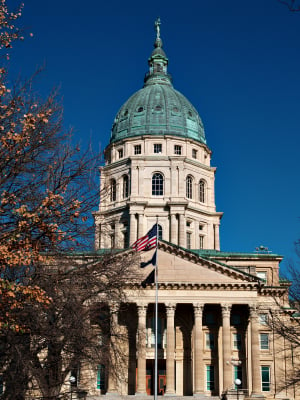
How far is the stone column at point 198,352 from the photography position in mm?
60844

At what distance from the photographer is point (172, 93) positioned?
9144 centimetres

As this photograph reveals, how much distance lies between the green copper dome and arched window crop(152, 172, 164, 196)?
5.97 metres

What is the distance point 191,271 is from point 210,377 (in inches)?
436

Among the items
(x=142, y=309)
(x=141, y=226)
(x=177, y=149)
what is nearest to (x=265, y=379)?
(x=142, y=309)

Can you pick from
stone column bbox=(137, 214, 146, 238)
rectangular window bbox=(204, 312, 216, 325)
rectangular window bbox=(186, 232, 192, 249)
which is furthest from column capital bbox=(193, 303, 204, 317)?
rectangular window bbox=(186, 232, 192, 249)

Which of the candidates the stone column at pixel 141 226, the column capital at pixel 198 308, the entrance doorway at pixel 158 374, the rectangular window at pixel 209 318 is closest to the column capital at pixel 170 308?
the column capital at pixel 198 308

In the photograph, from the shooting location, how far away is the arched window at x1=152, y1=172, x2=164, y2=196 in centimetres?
8381

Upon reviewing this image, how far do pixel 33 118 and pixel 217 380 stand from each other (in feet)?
167

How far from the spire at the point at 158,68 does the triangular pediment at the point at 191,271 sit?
38.9 m

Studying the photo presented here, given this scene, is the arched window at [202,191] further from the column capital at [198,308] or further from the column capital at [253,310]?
the column capital at [253,310]

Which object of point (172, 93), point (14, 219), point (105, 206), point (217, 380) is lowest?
point (217, 380)

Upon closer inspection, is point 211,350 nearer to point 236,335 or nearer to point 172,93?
point 236,335

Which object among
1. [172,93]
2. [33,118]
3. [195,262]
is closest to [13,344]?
[33,118]

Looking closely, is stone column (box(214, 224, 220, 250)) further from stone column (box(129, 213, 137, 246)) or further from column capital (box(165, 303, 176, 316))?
column capital (box(165, 303, 176, 316))
